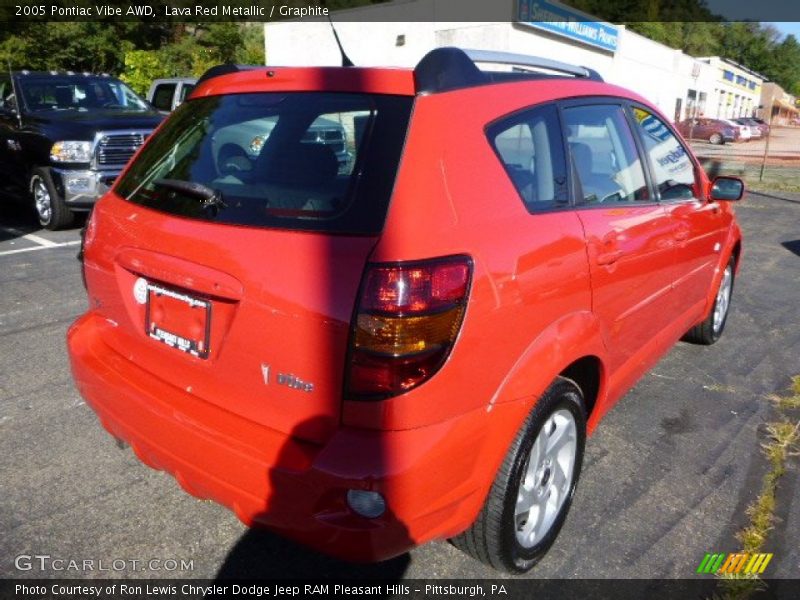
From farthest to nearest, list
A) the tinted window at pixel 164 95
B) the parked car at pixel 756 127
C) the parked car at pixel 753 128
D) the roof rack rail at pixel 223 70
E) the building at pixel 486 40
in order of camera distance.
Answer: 1. the parked car at pixel 756 127
2. the parked car at pixel 753 128
3. the building at pixel 486 40
4. the tinted window at pixel 164 95
5. the roof rack rail at pixel 223 70

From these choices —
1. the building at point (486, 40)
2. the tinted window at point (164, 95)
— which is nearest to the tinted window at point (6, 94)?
the tinted window at point (164, 95)

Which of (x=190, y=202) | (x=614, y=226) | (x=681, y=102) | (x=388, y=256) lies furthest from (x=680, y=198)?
(x=681, y=102)

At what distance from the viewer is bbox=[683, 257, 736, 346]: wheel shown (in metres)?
4.68

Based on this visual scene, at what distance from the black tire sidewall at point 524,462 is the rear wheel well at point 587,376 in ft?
0.36

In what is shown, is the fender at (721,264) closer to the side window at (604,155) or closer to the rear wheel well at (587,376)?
the side window at (604,155)

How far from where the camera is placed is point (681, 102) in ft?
145

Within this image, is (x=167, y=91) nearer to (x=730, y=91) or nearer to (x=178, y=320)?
(x=178, y=320)

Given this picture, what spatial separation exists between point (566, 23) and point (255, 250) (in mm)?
29139

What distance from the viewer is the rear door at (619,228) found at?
8.50 feet

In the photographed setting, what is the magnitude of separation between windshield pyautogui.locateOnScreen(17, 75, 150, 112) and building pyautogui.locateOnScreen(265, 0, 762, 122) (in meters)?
16.1

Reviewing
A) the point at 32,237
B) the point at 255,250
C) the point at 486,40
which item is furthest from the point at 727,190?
the point at 486,40

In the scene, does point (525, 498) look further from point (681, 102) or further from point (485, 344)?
point (681, 102)

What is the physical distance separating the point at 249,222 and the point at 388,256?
0.52m

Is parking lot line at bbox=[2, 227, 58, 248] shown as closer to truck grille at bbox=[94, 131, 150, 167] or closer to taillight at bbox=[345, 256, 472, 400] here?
truck grille at bbox=[94, 131, 150, 167]
